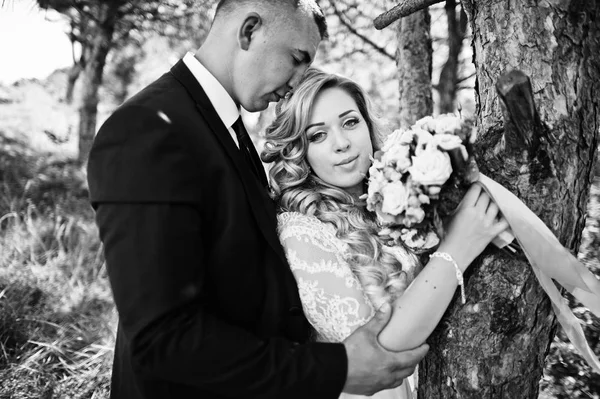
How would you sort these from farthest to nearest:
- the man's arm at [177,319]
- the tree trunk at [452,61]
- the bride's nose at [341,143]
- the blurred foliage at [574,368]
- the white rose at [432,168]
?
the tree trunk at [452,61] → the blurred foliage at [574,368] → the bride's nose at [341,143] → the white rose at [432,168] → the man's arm at [177,319]

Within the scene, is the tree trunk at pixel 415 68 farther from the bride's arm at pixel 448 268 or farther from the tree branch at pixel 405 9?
the bride's arm at pixel 448 268

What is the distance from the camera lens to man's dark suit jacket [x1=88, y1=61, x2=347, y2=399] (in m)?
1.59

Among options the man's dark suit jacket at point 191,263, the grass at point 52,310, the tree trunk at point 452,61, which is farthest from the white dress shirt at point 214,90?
the tree trunk at point 452,61

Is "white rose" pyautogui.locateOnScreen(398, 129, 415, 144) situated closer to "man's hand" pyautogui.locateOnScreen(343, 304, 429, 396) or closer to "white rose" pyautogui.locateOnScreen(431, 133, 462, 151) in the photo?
"white rose" pyautogui.locateOnScreen(431, 133, 462, 151)

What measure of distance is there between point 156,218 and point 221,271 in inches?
13.0

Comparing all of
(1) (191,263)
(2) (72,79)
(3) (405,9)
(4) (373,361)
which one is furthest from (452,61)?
(2) (72,79)

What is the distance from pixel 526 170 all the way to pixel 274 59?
3.43 feet

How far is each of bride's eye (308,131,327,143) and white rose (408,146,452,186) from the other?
0.76 metres

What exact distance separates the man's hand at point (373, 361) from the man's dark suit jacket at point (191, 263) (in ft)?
0.17

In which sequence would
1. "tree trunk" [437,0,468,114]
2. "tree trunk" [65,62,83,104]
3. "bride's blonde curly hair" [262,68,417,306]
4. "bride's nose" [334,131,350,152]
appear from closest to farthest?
"bride's blonde curly hair" [262,68,417,306], "bride's nose" [334,131,350,152], "tree trunk" [437,0,468,114], "tree trunk" [65,62,83,104]

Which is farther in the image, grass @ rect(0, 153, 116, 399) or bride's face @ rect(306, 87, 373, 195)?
grass @ rect(0, 153, 116, 399)

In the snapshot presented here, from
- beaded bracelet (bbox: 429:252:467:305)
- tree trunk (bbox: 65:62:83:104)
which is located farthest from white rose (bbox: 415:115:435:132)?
tree trunk (bbox: 65:62:83:104)

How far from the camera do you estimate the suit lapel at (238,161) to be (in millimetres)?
1941

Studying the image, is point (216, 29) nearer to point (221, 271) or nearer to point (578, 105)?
point (221, 271)
